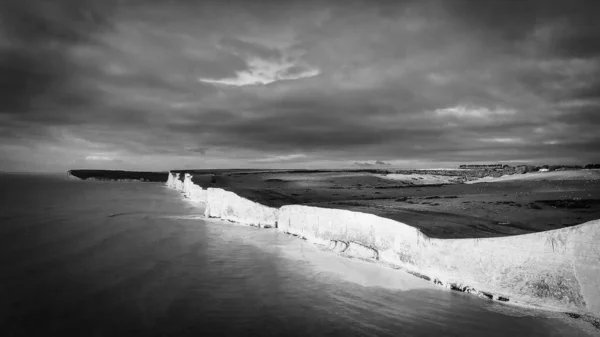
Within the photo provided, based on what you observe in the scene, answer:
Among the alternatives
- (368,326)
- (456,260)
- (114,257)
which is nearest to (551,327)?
(456,260)

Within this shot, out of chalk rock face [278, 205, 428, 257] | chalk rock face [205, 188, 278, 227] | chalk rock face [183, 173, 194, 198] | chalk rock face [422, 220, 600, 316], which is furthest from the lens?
chalk rock face [183, 173, 194, 198]

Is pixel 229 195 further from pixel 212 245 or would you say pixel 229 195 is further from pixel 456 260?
pixel 456 260

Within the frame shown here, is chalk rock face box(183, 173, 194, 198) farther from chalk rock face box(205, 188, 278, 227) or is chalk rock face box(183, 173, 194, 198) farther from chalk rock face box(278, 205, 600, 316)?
chalk rock face box(278, 205, 600, 316)

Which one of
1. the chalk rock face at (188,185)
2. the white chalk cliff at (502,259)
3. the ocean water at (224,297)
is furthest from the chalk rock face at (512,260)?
the chalk rock face at (188,185)

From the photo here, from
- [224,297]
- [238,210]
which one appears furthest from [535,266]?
[238,210]

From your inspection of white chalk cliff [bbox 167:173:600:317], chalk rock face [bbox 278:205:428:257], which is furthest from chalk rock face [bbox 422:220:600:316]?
chalk rock face [bbox 278:205:428:257]

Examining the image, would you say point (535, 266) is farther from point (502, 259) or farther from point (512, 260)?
point (502, 259)

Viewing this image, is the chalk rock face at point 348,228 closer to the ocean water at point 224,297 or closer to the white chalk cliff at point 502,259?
the white chalk cliff at point 502,259

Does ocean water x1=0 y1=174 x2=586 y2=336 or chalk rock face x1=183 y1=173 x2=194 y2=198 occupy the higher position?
chalk rock face x1=183 y1=173 x2=194 y2=198
